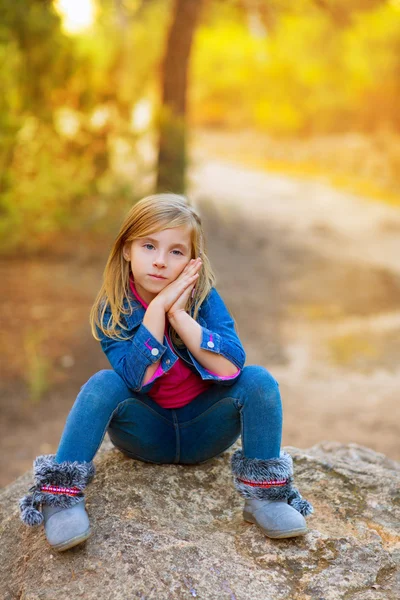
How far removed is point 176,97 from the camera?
7.66 metres

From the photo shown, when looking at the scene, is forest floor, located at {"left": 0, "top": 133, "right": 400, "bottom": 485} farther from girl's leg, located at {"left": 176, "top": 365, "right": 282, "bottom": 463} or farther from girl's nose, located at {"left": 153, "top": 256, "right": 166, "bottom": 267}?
A: girl's nose, located at {"left": 153, "top": 256, "right": 166, "bottom": 267}

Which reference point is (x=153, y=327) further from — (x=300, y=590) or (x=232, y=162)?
(x=232, y=162)

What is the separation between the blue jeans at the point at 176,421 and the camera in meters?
1.84

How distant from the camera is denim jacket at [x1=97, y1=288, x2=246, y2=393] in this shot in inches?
75.2

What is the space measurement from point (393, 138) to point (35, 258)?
623cm

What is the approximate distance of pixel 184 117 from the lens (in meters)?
7.51

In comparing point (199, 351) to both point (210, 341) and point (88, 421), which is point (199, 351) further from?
point (88, 421)

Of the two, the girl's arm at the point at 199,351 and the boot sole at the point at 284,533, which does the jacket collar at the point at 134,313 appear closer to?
the girl's arm at the point at 199,351

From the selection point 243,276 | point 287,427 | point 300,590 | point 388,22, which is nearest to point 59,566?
point 300,590

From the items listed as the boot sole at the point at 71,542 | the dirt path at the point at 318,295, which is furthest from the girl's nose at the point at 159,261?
the dirt path at the point at 318,295

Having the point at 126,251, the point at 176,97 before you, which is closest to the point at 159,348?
the point at 126,251

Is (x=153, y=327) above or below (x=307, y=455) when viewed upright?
above

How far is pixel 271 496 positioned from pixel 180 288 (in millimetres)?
673

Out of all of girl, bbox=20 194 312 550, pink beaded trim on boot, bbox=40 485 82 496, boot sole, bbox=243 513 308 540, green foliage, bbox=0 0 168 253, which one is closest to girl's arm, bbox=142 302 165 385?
girl, bbox=20 194 312 550
